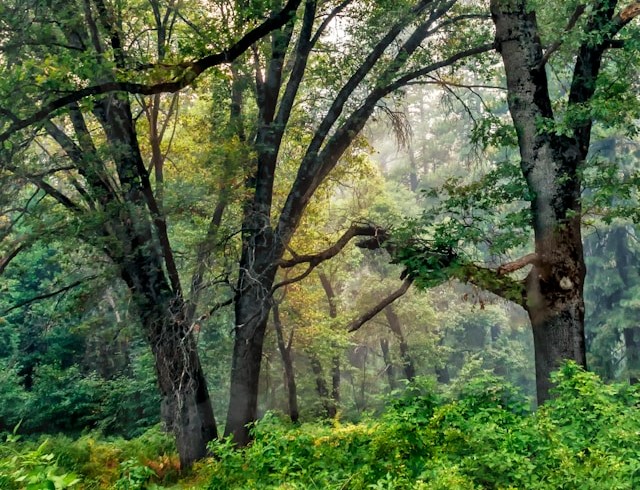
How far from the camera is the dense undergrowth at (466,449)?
412cm

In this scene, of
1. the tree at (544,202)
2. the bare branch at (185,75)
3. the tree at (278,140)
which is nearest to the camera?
the bare branch at (185,75)

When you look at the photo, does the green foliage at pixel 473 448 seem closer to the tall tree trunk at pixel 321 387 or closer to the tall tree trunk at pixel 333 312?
the tall tree trunk at pixel 333 312

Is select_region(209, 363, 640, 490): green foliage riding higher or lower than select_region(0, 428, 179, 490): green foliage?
higher

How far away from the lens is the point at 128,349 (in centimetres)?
2292

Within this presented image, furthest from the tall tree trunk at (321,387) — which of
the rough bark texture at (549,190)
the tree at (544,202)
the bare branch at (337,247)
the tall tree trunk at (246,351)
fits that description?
the rough bark texture at (549,190)

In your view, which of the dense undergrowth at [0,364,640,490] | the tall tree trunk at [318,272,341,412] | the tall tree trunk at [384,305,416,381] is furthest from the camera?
the tall tree trunk at [384,305,416,381]

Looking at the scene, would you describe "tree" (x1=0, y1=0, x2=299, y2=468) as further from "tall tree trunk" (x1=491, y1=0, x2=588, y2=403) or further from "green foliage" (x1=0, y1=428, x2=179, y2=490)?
"tall tree trunk" (x1=491, y1=0, x2=588, y2=403)

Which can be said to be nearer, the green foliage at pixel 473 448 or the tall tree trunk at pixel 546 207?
the green foliage at pixel 473 448

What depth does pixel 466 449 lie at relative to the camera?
5.01 m

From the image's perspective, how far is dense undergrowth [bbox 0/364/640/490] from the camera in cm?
412

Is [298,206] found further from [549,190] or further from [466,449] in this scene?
[466,449]

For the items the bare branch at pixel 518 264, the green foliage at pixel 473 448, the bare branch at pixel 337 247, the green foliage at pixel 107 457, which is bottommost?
the green foliage at pixel 107 457

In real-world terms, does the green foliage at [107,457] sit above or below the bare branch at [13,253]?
below

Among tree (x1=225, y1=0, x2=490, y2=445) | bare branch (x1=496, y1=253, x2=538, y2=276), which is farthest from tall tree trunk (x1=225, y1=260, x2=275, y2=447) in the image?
bare branch (x1=496, y1=253, x2=538, y2=276)
